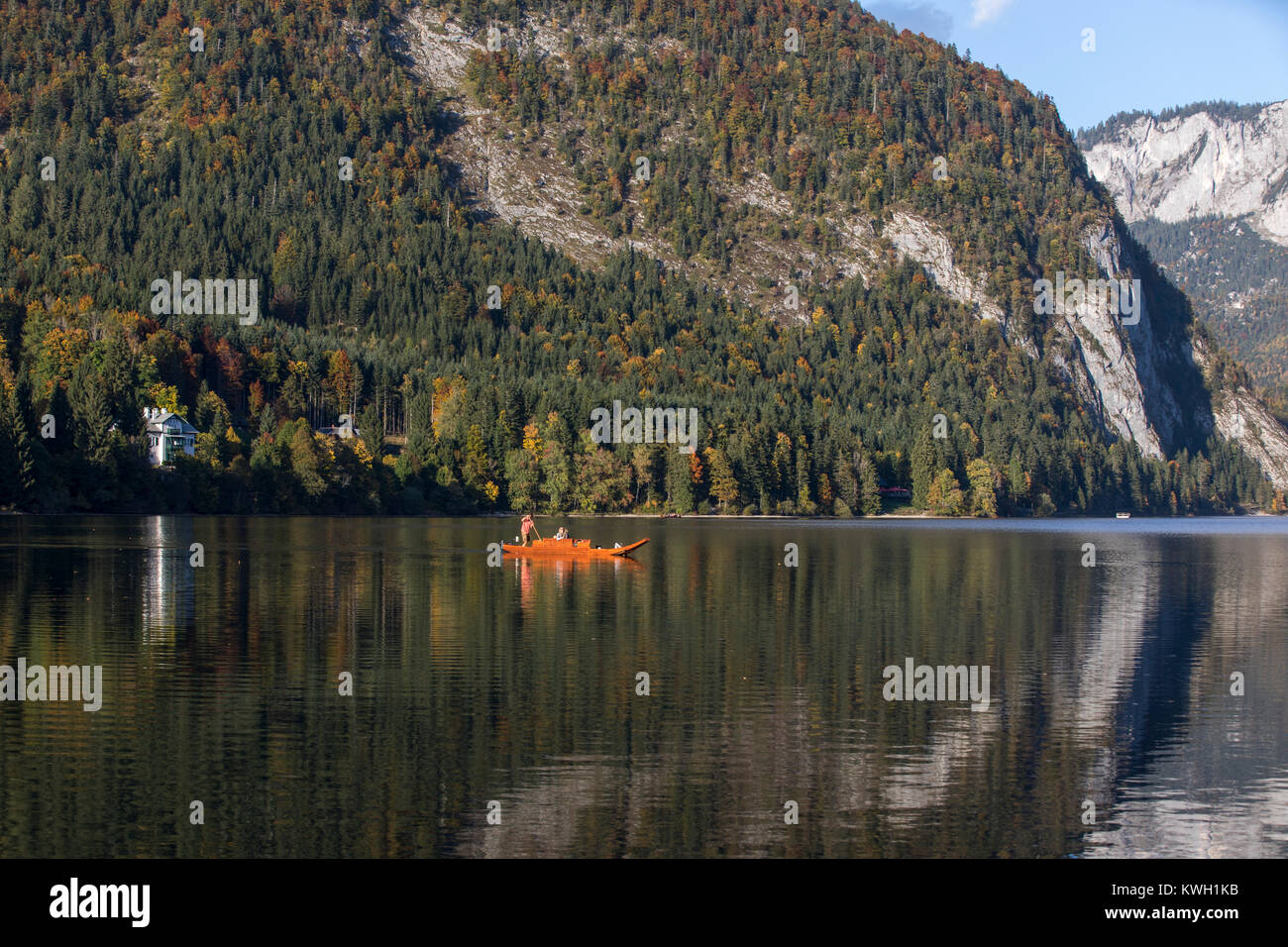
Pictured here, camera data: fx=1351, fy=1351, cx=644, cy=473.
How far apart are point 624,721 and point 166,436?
155631mm

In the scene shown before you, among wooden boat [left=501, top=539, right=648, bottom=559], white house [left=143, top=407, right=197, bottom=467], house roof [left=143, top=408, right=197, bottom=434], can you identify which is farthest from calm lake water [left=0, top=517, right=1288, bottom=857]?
house roof [left=143, top=408, right=197, bottom=434]

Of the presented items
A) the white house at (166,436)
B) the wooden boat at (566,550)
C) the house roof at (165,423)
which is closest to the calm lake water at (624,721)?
the wooden boat at (566,550)

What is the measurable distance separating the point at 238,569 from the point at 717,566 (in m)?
31.7

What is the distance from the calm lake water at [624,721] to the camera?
87.8 ft

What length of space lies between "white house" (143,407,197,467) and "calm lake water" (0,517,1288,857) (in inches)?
4012

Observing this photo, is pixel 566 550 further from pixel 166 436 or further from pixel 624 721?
pixel 166 436

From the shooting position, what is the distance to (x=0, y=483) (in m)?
139

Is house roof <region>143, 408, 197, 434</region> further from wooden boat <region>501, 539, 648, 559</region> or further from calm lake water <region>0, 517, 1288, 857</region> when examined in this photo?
calm lake water <region>0, 517, 1288, 857</region>

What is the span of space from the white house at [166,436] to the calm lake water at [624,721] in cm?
10190

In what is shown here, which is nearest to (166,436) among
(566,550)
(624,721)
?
(566,550)

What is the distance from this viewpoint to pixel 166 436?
17862cm

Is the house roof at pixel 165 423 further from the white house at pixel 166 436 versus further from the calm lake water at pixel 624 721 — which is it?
the calm lake water at pixel 624 721
